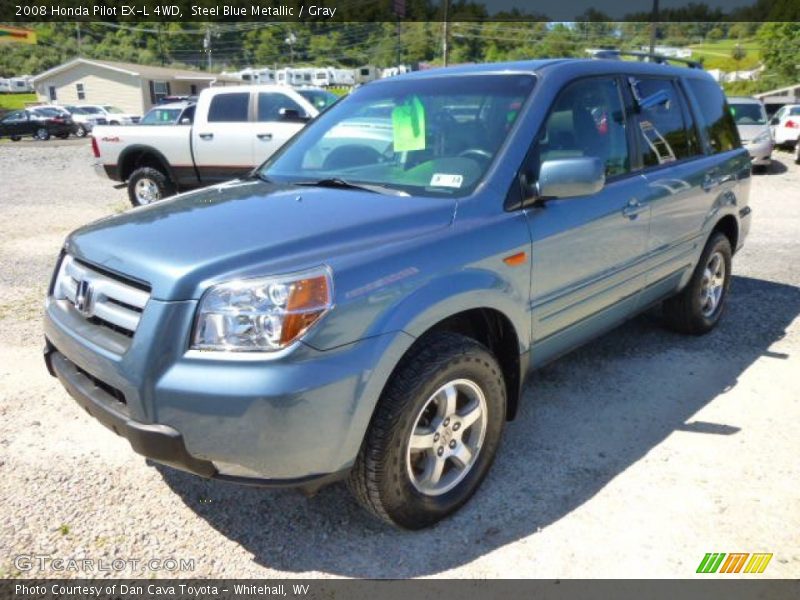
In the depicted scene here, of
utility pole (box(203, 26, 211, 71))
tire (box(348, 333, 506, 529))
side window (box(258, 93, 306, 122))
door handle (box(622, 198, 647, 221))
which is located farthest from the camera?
utility pole (box(203, 26, 211, 71))

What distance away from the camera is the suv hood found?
2228 millimetres

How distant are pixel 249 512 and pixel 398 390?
98 centimetres

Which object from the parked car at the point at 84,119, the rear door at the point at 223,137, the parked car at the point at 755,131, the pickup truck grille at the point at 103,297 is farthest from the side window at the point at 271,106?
the parked car at the point at 84,119

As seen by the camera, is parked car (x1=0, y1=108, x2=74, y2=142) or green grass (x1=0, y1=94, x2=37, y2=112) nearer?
parked car (x1=0, y1=108, x2=74, y2=142)

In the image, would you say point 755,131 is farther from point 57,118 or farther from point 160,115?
point 57,118

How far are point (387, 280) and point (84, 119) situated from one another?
133ft

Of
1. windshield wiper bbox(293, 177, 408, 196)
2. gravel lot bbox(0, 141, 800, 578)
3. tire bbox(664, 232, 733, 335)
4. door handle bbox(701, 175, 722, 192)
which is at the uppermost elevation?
windshield wiper bbox(293, 177, 408, 196)

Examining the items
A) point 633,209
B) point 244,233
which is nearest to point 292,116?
point 633,209

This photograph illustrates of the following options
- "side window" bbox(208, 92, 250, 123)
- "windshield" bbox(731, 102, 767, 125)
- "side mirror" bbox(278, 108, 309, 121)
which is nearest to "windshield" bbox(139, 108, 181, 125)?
"side window" bbox(208, 92, 250, 123)

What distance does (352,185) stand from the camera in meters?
3.08

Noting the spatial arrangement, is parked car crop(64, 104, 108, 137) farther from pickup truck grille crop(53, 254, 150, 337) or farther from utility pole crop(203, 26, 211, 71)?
utility pole crop(203, 26, 211, 71)

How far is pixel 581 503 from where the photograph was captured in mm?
2900

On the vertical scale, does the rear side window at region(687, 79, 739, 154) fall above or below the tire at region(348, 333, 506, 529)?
above

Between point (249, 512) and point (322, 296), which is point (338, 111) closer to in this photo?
point (322, 296)
